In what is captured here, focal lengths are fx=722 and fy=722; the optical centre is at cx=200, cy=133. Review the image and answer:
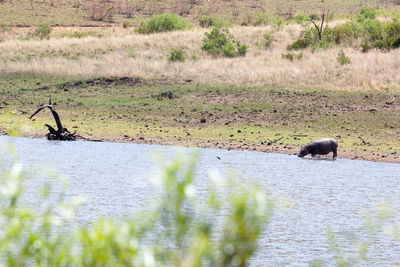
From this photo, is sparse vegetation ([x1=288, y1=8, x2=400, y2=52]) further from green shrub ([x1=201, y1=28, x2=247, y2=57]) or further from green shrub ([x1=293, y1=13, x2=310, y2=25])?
green shrub ([x1=293, y1=13, x2=310, y2=25])

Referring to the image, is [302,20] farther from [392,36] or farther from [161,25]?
[392,36]

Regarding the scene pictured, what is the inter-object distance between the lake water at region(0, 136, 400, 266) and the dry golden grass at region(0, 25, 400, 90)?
29.6 ft

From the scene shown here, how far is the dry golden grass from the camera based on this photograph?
90.9 ft

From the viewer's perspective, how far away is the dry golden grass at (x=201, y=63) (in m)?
27.7

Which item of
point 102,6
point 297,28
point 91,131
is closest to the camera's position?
point 91,131

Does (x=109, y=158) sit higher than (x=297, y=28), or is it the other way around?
(x=109, y=158)

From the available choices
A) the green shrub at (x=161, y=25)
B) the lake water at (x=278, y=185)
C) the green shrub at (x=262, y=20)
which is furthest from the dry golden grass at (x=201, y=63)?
the green shrub at (x=262, y=20)

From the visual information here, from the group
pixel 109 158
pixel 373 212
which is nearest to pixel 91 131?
pixel 109 158

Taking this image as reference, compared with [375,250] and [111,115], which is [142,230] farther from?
[111,115]

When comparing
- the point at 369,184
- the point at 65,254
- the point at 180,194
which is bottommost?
the point at 369,184

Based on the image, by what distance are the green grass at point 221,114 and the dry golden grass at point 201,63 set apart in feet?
4.55

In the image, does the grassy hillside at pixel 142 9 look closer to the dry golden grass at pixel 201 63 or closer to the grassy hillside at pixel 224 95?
the dry golden grass at pixel 201 63

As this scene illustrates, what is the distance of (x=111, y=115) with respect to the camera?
25609mm

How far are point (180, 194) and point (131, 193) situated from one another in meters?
10.1
